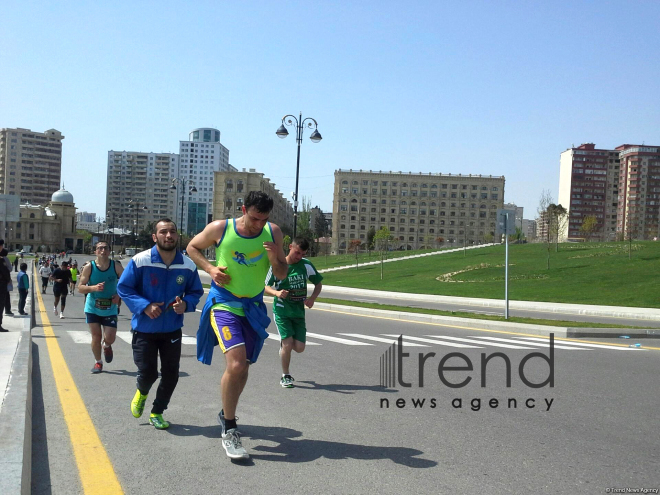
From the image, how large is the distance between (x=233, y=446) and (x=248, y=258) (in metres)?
1.43

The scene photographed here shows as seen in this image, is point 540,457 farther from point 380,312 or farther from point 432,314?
point 380,312

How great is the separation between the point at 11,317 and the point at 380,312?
34.8ft

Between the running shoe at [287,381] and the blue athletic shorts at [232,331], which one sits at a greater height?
the blue athletic shorts at [232,331]

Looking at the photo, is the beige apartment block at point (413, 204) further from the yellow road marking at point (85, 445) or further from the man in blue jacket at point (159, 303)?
the man in blue jacket at point (159, 303)

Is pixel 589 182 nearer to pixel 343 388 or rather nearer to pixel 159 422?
pixel 343 388

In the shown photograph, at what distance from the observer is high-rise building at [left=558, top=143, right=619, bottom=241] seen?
621 ft

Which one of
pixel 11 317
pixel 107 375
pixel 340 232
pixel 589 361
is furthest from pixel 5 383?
pixel 340 232

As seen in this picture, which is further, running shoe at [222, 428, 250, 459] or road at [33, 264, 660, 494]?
running shoe at [222, 428, 250, 459]

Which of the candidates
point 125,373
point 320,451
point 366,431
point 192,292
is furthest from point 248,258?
point 125,373

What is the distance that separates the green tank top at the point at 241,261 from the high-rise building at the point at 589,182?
641 feet

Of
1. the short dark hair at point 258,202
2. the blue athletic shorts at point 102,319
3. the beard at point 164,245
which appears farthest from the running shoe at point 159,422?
the blue athletic shorts at point 102,319

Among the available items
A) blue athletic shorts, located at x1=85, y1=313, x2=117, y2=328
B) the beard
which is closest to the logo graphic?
the beard

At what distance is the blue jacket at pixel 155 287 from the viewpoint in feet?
18.4

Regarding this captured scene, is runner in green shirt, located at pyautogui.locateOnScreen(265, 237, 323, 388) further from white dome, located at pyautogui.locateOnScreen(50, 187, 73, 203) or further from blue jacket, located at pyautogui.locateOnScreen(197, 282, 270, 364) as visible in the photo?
white dome, located at pyautogui.locateOnScreen(50, 187, 73, 203)
